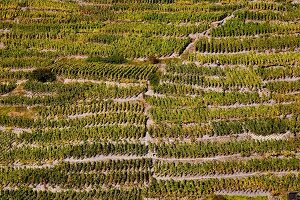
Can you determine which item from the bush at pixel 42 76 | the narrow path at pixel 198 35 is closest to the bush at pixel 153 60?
the narrow path at pixel 198 35

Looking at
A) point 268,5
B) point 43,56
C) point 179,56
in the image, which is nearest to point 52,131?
point 43,56

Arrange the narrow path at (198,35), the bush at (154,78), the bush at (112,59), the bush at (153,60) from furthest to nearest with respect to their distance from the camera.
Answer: the narrow path at (198,35) < the bush at (112,59) < the bush at (153,60) < the bush at (154,78)

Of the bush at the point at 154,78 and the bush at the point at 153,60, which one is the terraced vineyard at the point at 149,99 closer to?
the bush at the point at 153,60

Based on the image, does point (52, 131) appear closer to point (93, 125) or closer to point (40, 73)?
point (93, 125)

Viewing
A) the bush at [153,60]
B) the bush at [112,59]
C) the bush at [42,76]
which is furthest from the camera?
the bush at [112,59]

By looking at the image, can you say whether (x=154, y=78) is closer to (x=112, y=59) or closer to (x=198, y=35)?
(x=112, y=59)

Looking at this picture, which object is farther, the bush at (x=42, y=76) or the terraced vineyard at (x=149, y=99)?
the bush at (x=42, y=76)

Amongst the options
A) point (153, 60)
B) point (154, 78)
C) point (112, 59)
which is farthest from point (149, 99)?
point (112, 59)
